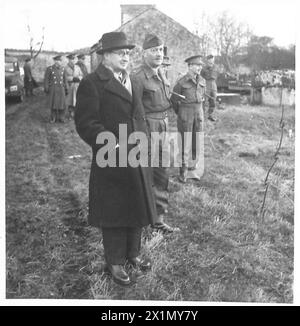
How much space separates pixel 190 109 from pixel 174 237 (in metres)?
2.23

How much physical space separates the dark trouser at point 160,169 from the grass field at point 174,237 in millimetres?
245

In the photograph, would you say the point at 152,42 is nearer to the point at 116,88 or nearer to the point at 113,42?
the point at 113,42

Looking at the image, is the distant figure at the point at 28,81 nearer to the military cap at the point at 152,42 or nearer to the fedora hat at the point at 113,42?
the military cap at the point at 152,42

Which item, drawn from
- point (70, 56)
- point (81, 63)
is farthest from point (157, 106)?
point (70, 56)

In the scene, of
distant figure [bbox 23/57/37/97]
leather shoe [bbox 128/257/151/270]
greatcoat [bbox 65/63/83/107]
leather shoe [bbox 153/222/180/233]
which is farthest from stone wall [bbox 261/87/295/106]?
leather shoe [bbox 128/257/151/270]

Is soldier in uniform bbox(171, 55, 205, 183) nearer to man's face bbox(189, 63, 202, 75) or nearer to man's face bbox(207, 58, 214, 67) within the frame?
man's face bbox(189, 63, 202, 75)

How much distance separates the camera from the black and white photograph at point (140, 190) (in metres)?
3.38

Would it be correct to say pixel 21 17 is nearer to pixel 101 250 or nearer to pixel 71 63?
pixel 101 250

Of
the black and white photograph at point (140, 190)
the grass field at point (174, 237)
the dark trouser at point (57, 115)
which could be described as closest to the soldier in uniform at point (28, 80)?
the dark trouser at point (57, 115)

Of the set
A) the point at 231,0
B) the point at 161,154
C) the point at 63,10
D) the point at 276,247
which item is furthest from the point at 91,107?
the point at 276,247

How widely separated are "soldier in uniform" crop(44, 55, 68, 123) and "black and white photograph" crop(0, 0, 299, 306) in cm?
244

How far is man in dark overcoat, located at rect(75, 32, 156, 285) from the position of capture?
3.22 m

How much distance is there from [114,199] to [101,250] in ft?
2.63

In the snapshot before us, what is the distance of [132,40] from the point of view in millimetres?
Result: 8133
